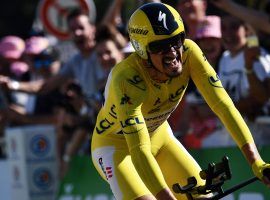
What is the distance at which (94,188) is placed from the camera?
408 inches

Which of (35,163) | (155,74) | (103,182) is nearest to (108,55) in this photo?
(103,182)

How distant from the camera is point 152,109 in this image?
7086 mm

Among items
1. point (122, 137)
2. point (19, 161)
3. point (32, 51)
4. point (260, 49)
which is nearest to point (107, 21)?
point (32, 51)

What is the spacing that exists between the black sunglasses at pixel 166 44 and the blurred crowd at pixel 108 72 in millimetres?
2335

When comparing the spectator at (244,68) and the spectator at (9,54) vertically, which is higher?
the spectator at (244,68)

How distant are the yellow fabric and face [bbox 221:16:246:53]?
6.55 feet

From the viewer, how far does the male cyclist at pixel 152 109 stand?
6414 millimetres

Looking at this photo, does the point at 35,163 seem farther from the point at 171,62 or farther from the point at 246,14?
the point at 171,62

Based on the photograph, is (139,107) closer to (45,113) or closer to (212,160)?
(212,160)

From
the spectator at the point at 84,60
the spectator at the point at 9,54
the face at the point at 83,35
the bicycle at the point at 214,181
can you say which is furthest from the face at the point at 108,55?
the bicycle at the point at 214,181

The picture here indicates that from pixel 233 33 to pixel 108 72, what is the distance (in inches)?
69.1

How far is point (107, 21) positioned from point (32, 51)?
1185 millimetres

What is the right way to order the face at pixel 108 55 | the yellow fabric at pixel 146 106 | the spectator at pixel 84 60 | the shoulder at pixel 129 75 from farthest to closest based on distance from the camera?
1. the spectator at pixel 84 60
2. the face at pixel 108 55
3. the shoulder at pixel 129 75
4. the yellow fabric at pixel 146 106

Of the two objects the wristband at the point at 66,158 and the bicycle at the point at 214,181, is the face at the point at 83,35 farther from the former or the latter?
the bicycle at the point at 214,181
